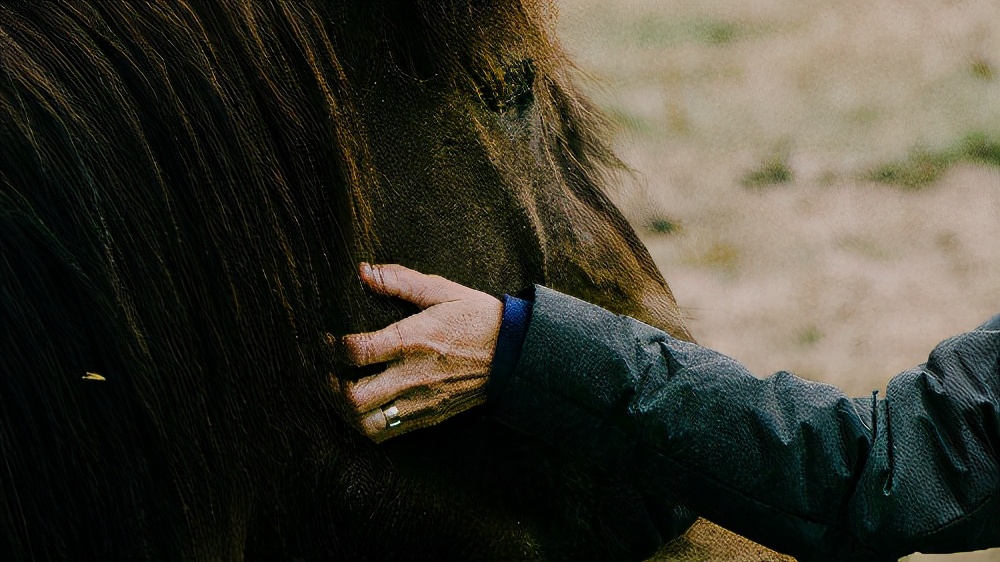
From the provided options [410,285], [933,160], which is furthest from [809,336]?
[410,285]

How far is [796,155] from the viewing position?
2279 mm

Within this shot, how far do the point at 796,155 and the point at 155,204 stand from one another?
1.78 metres

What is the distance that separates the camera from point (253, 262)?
83 centimetres

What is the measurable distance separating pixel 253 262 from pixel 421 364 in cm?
17

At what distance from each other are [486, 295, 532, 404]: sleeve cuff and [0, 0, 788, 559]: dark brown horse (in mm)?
79

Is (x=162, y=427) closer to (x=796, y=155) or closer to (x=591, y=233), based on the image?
(x=591, y=233)

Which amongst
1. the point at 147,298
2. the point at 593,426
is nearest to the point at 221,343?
the point at 147,298

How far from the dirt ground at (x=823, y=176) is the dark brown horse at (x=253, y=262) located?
1169mm

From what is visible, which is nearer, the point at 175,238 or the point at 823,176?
the point at 175,238

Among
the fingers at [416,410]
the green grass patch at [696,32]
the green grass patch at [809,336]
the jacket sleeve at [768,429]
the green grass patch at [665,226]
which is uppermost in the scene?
the green grass patch at [696,32]

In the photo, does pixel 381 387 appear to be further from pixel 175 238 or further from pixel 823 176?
pixel 823 176

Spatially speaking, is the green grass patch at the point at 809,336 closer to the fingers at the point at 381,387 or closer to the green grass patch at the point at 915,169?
the green grass patch at the point at 915,169

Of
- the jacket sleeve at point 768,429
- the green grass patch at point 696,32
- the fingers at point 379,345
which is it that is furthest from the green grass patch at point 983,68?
the fingers at point 379,345

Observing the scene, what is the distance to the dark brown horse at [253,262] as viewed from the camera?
30.4 inches
